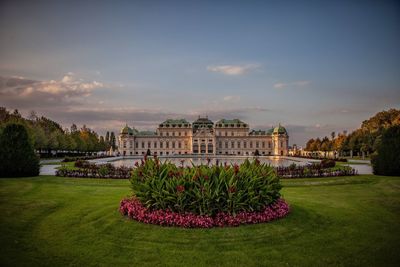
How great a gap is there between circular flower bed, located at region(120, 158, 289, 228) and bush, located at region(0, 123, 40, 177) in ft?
49.3

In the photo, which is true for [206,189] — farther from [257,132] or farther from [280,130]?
[257,132]

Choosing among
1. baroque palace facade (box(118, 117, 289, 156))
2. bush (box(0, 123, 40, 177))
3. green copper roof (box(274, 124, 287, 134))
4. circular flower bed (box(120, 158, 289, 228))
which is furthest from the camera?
green copper roof (box(274, 124, 287, 134))

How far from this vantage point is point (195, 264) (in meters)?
6.32

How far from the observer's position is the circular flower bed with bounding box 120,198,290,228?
8422mm

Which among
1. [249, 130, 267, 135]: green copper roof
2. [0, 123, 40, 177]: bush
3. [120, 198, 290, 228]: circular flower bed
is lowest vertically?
[120, 198, 290, 228]: circular flower bed

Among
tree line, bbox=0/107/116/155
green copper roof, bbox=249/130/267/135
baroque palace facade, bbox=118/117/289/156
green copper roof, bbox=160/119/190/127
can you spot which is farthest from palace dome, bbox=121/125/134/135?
green copper roof, bbox=249/130/267/135

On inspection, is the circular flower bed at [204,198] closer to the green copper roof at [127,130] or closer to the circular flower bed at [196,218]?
the circular flower bed at [196,218]

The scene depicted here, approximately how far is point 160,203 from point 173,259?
8.17 ft

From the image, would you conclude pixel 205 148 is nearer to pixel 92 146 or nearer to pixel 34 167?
pixel 92 146

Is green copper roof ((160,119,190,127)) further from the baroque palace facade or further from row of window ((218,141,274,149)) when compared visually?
row of window ((218,141,274,149))

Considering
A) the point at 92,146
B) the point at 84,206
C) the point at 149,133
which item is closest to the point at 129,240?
the point at 84,206

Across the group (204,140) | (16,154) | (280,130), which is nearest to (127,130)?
(204,140)

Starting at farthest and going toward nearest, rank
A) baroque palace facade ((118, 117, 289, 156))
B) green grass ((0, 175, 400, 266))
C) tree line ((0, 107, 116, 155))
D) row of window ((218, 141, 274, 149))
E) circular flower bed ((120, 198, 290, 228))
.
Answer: row of window ((218, 141, 274, 149)) → baroque palace facade ((118, 117, 289, 156)) → tree line ((0, 107, 116, 155)) → circular flower bed ((120, 198, 290, 228)) → green grass ((0, 175, 400, 266))

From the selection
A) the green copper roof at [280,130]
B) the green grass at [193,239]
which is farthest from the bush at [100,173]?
the green copper roof at [280,130]
